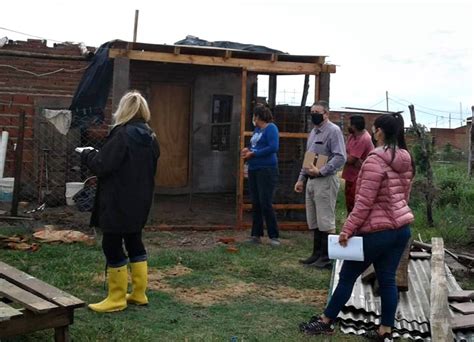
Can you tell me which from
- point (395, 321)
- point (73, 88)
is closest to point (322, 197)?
point (395, 321)

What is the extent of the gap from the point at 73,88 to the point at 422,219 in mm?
7055

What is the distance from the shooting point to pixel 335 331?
15.5ft

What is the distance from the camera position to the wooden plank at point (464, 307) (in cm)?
495

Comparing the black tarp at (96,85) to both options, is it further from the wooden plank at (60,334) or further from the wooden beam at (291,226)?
the wooden plank at (60,334)

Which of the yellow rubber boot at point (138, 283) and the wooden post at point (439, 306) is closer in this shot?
the wooden post at point (439, 306)

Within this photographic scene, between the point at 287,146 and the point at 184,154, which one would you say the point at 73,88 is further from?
the point at 287,146

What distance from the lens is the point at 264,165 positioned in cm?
777

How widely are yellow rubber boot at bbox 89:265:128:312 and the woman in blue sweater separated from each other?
10.2 ft

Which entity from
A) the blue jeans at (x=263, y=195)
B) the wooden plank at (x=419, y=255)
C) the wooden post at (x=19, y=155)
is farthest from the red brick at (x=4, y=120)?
the wooden plank at (x=419, y=255)

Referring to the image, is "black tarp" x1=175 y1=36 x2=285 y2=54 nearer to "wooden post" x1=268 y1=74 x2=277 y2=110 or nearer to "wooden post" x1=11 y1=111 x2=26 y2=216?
"wooden post" x1=268 y1=74 x2=277 y2=110

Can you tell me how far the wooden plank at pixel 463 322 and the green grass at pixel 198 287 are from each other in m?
0.80

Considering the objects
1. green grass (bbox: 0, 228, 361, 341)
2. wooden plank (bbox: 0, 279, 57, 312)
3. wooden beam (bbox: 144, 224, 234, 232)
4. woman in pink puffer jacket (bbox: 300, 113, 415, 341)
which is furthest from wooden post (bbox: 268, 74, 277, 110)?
wooden plank (bbox: 0, 279, 57, 312)

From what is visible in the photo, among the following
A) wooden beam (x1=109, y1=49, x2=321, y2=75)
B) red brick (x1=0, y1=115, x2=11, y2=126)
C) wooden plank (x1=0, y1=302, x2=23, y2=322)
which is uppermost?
wooden beam (x1=109, y1=49, x2=321, y2=75)

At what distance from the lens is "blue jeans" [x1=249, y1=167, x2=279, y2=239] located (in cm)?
780
